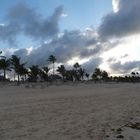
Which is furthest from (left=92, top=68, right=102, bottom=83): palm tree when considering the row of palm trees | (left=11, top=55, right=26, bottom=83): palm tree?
(left=11, top=55, right=26, bottom=83): palm tree

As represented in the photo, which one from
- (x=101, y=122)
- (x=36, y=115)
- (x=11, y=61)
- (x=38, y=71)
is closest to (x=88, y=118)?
(x=101, y=122)

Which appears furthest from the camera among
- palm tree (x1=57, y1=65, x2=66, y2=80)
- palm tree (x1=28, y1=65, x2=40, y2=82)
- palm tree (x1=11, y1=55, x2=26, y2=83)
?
palm tree (x1=57, y1=65, x2=66, y2=80)

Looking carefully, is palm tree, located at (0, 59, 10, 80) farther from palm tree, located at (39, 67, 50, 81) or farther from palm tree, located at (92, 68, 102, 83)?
palm tree, located at (92, 68, 102, 83)

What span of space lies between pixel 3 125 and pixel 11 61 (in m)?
82.6

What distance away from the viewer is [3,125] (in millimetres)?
13797

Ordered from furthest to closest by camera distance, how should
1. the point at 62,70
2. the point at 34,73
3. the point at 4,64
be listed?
1. the point at 62,70
2. the point at 34,73
3. the point at 4,64

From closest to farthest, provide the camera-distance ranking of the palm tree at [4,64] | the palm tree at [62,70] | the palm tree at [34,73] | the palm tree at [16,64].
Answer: the palm tree at [4,64]
the palm tree at [16,64]
the palm tree at [34,73]
the palm tree at [62,70]

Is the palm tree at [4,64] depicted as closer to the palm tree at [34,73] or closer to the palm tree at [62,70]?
the palm tree at [34,73]

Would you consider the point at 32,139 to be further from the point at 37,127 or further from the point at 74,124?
the point at 74,124

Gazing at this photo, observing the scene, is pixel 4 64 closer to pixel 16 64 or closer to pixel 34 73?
pixel 16 64

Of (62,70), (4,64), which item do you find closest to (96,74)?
(62,70)

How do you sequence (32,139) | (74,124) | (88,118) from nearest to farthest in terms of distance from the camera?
(32,139), (74,124), (88,118)

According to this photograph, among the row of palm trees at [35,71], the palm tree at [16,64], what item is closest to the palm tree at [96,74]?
the row of palm trees at [35,71]

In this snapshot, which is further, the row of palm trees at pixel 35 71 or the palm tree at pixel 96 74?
the palm tree at pixel 96 74
